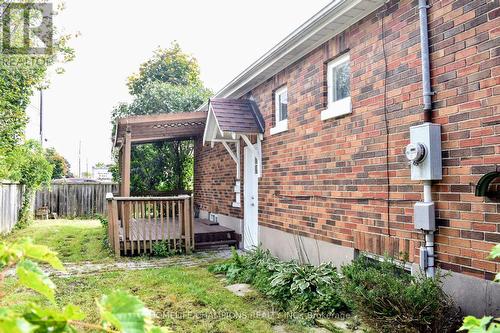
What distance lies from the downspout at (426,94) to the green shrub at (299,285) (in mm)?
1213

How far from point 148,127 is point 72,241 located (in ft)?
13.1

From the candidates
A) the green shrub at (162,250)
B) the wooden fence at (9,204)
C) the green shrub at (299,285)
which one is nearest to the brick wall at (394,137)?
the green shrub at (299,285)

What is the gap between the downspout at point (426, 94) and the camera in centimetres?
407

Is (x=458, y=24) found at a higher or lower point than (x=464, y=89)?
higher

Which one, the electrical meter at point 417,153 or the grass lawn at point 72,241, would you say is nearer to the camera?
the electrical meter at point 417,153

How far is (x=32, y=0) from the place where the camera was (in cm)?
1162

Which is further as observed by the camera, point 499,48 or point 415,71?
point 415,71

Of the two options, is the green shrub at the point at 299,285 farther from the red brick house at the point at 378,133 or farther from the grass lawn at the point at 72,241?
the grass lawn at the point at 72,241

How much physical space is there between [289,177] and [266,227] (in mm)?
1526

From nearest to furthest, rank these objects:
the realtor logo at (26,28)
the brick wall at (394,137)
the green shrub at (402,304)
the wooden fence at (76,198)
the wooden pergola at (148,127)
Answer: the green shrub at (402,304), the brick wall at (394,137), the wooden pergola at (148,127), the realtor logo at (26,28), the wooden fence at (76,198)

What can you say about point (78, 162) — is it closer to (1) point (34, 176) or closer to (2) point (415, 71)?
(1) point (34, 176)

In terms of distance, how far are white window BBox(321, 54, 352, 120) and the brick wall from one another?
11 cm

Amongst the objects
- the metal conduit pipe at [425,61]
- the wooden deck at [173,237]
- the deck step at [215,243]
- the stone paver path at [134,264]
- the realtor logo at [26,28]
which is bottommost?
the stone paver path at [134,264]

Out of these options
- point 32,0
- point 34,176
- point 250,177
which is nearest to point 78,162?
point 34,176
